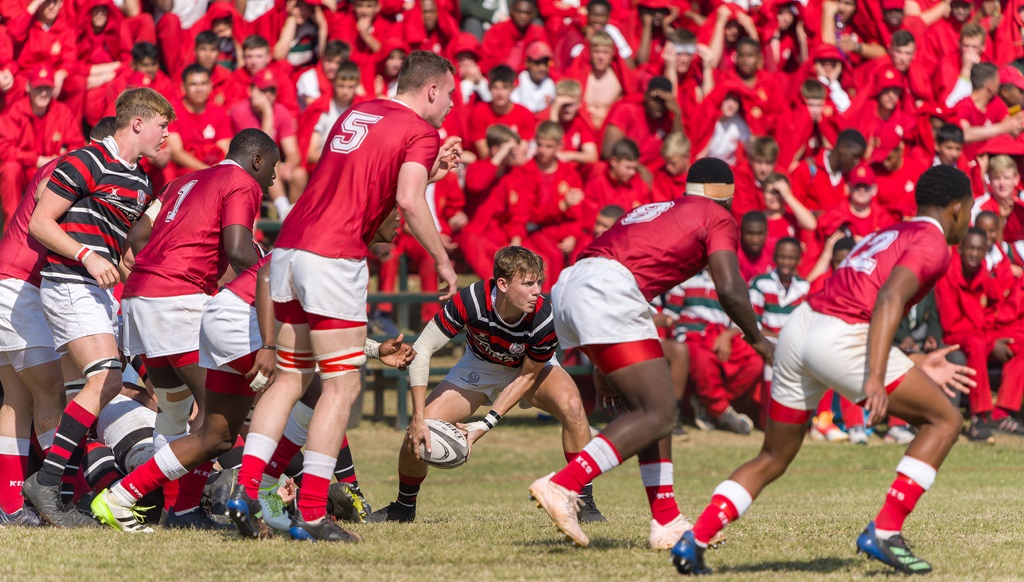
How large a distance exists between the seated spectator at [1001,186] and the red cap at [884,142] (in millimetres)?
1083

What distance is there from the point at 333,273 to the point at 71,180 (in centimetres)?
200

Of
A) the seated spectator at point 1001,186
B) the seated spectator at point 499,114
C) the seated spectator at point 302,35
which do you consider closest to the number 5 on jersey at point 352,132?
the seated spectator at point 499,114

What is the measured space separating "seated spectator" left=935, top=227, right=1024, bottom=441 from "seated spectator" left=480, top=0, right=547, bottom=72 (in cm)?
576

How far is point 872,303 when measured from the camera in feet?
18.9

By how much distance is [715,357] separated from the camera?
13.6 meters

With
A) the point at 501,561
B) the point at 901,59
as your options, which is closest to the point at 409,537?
the point at 501,561

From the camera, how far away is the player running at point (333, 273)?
6.29 metres

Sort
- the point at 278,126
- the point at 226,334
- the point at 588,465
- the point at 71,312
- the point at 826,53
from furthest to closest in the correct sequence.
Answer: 1. the point at 826,53
2. the point at 278,126
3. the point at 71,312
4. the point at 226,334
5. the point at 588,465

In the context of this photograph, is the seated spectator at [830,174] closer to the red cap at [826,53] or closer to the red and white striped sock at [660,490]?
the red cap at [826,53]

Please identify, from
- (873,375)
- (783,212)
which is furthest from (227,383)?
Result: (783,212)

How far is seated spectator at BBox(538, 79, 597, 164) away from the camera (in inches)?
590

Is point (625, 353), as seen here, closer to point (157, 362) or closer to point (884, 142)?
point (157, 362)

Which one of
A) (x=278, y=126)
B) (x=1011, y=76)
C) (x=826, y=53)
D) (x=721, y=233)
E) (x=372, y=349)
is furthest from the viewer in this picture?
(x=1011, y=76)

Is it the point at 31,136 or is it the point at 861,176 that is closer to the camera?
the point at 31,136
